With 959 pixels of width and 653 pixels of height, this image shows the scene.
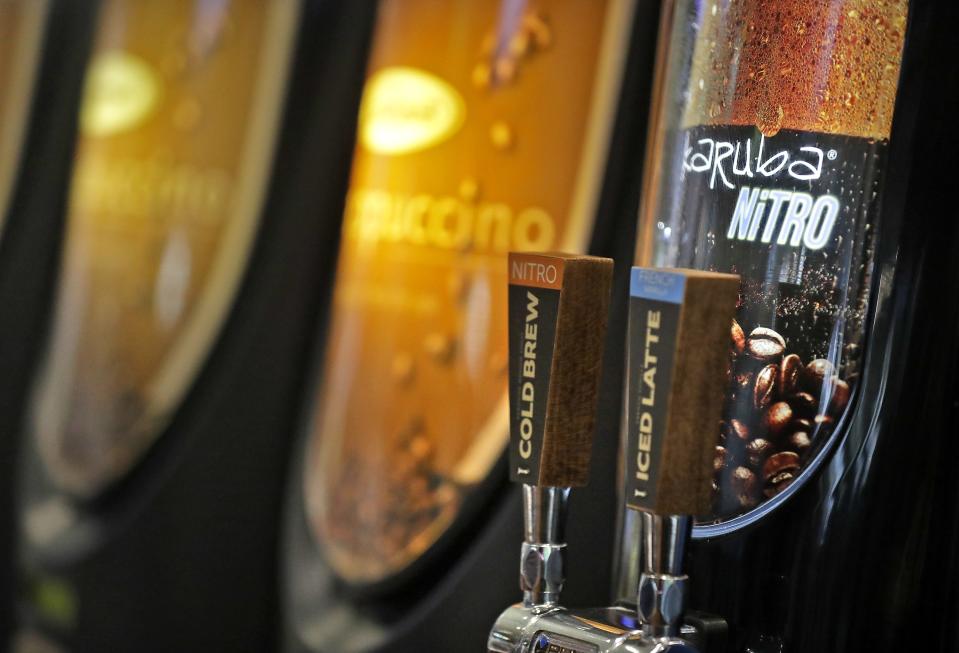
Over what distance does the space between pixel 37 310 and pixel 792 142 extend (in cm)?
140

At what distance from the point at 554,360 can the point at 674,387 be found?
108 millimetres

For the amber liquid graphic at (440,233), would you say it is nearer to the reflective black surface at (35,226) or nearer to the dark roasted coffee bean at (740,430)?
the dark roasted coffee bean at (740,430)

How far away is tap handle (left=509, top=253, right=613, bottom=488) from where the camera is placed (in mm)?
776

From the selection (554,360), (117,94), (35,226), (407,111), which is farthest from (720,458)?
(35,226)

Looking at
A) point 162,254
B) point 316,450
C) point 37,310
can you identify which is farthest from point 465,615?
point 37,310

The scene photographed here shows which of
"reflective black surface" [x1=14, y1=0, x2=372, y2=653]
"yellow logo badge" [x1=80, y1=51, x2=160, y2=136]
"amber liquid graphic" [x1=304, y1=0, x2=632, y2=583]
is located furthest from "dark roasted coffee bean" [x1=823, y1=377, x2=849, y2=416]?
"yellow logo badge" [x1=80, y1=51, x2=160, y2=136]

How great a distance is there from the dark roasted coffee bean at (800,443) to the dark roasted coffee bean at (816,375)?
0.03 meters

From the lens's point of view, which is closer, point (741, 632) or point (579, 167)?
point (741, 632)

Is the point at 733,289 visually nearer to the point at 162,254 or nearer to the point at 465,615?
Answer: the point at 465,615

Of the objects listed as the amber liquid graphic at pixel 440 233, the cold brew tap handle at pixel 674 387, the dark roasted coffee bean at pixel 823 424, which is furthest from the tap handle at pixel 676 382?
the amber liquid graphic at pixel 440 233

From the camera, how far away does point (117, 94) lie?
1.84 m

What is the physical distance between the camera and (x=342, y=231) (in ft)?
4.90

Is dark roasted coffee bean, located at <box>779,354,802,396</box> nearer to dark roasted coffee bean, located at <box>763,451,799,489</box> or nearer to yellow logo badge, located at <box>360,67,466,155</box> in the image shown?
dark roasted coffee bean, located at <box>763,451,799,489</box>

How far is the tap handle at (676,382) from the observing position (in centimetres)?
69
